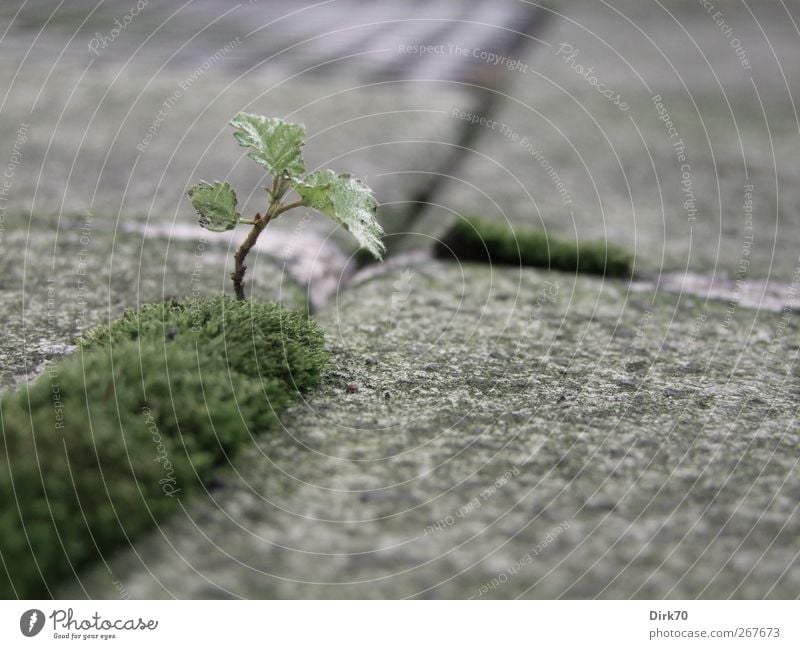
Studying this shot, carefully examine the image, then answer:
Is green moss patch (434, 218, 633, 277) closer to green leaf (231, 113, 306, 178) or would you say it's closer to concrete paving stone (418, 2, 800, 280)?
concrete paving stone (418, 2, 800, 280)

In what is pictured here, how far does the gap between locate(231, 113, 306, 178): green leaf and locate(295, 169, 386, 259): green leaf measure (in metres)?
0.06

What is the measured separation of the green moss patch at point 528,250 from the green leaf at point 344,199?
96 cm

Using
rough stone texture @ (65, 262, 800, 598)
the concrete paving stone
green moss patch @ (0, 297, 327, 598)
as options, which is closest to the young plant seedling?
green moss patch @ (0, 297, 327, 598)

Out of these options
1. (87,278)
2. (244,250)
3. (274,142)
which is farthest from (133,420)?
(87,278)

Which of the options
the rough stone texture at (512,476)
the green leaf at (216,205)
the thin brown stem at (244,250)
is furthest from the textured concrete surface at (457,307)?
the green leaf at (216,205)

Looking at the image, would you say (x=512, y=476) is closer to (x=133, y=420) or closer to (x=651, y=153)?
(x=133, y=420)

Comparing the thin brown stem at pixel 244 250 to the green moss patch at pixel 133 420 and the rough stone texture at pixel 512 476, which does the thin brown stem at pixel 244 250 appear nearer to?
the green moss patch at pixel 133 420

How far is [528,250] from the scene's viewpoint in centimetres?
252

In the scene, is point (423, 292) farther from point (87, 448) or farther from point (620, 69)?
point (620, 69)

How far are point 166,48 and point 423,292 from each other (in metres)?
2.57

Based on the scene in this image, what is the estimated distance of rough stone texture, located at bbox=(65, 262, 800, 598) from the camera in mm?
1207

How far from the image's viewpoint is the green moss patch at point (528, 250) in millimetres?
2473

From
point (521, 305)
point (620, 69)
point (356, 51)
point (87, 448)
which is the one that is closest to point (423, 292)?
point (521, 305)
